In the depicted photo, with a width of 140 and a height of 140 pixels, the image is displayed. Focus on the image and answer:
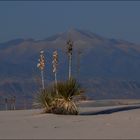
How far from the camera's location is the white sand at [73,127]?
1822 centimetres

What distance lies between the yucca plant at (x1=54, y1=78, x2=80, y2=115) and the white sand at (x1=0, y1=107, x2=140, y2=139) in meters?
1.27

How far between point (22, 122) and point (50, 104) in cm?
454

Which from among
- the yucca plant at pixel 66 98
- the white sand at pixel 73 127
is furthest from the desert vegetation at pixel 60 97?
the white sand at pixel 73 127

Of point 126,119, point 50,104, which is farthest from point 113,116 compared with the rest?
point 50,104

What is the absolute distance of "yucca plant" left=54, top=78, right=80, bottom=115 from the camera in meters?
27.0

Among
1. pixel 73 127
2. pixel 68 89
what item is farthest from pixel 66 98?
pixel 73 127

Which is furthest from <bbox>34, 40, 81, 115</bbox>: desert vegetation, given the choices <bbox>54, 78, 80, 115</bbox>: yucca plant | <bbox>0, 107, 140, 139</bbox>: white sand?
<bbox>0, 107, 140, 139</bbox>: white sand

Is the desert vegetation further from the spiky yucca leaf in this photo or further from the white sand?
the white sand

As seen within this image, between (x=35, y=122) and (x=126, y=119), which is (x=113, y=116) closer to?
(x=126, y=119)

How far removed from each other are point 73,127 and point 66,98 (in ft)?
21.4

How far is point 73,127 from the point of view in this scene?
20.7 meters

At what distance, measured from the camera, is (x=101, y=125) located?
2125 cm

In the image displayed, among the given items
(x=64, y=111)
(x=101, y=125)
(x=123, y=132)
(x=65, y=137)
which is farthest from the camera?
(x=64, y=111)

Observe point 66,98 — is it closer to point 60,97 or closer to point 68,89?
point 60,97
